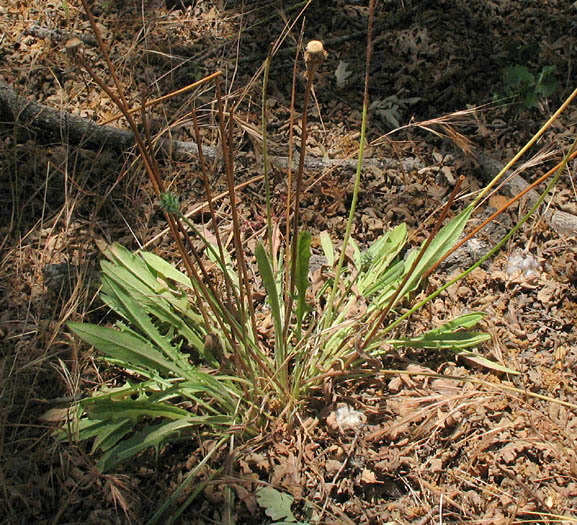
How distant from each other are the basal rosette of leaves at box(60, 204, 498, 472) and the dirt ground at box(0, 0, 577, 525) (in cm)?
9

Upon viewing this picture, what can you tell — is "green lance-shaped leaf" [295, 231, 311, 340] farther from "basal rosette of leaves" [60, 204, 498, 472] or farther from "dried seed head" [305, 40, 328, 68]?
"dried seed head" [305, 40, 328, 68]

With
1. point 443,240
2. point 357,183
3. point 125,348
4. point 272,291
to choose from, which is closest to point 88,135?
point 125,348

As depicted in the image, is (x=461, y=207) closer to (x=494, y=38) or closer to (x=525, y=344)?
(x=525, y=344)

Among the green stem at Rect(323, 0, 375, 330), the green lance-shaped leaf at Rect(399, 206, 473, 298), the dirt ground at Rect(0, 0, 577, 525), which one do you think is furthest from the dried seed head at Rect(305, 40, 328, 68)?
the green lance-shaped leaf at Rect(399, 206, 473, 298)

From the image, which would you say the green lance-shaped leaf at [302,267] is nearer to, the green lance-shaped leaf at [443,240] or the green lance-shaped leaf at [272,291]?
the green lance-shaped leaf at [272,291]

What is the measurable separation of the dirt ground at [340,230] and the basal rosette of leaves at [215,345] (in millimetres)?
92

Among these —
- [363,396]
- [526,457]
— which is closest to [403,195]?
[363,396]

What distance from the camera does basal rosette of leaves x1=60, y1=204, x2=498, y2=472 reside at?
1.55m

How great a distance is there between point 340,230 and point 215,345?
85cm

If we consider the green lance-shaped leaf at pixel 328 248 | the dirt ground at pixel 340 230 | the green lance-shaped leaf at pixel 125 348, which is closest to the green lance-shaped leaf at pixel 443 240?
the dirt ground at pixel 340 230

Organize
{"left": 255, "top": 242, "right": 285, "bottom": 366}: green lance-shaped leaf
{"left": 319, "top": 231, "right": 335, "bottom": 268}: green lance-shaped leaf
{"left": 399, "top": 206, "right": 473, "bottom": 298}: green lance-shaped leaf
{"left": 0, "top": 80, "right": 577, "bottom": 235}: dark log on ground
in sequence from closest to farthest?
{"left": 255, "top": 242, "right": 285, "bottom": 366}: green lance-shaped leaf < {"left": 399, "top": 206, "right": 473, "bottom": 298}: green lance-shaped leaf < {"left": 319, "top": 231, "right": 335, "bottom": 268}: green lance-shaped leaf < {"left": 0, "top": 80, "right": 577, "bottom": 235}: dark log on ground

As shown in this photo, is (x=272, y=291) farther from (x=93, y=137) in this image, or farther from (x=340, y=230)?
(x=93, y=137)

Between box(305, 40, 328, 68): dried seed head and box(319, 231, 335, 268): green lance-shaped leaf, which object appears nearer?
box(305, 40, 328, 68): dried seed head

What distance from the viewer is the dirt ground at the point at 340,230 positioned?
1579mm
